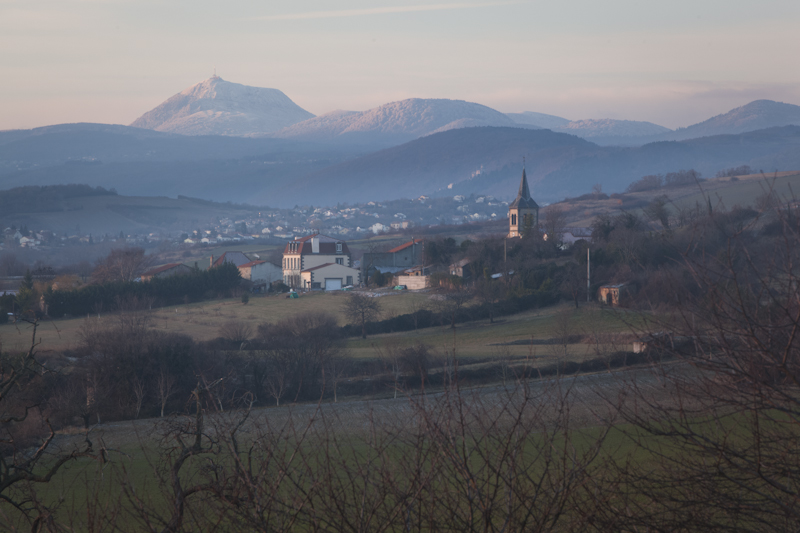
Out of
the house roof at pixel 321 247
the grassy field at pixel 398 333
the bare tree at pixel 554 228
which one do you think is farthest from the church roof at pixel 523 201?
the grassy field at pixel 398 333

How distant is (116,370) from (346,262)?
41.9 meters

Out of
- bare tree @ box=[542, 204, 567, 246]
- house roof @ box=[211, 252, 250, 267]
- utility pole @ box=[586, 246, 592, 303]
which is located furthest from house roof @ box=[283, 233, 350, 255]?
utility pole @ box=[586, 246, 592, 303]

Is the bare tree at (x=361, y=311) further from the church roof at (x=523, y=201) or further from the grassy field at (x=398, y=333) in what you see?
the church roof at (x=523, y=201)

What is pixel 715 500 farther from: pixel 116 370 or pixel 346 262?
pixel 346 262

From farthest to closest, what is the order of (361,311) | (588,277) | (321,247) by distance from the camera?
1. (321,247)
2. (588,277)
3. (361,311)

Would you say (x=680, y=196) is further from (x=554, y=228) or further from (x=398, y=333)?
(x=398, y=333)

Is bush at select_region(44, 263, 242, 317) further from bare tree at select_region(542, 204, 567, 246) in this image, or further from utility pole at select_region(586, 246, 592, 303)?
utility pole at select_region(586, 246, 592, 303)

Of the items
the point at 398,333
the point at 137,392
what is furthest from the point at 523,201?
the point at 137,392

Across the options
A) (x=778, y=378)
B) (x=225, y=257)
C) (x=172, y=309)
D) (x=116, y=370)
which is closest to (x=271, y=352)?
(x=116, y=370)

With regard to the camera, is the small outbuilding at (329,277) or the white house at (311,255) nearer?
the small outbuilding at (329,277)

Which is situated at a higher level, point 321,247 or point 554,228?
point 554,228

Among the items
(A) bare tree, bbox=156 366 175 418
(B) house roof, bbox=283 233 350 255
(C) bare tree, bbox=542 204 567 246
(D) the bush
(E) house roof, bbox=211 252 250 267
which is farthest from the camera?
(E) house roof, bbox=211 252 250 267

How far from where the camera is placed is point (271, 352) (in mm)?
32719

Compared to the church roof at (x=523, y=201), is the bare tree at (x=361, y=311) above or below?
below
